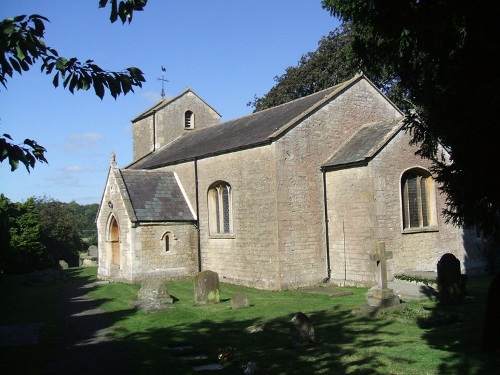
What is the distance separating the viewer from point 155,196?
24062 millimetres

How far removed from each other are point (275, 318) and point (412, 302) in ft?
14.0

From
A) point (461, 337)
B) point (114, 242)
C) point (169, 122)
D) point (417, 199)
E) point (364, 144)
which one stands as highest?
point (169, 122)

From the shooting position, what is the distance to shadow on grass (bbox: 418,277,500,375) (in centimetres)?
742

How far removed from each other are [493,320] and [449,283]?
6.06m

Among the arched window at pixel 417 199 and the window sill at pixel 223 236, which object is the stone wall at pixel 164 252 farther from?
the arched window at pixel 417 199

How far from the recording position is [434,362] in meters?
7.81

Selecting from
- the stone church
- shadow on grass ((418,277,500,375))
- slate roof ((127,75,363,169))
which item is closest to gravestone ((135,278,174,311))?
the stone church

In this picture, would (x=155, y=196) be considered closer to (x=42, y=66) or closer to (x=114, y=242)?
(x=114, y=242)

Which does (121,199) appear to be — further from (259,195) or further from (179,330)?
(179,330)


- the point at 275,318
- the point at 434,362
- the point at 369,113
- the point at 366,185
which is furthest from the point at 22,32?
the point at 369,113

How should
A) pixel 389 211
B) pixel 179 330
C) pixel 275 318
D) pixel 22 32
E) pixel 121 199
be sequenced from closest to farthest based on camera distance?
pixel 22 32, pixel 179 330, pixel 275 318, pixel 389 211, pixel 121 199

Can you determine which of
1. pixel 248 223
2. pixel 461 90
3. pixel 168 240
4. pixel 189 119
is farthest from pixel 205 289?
pixel 189 119

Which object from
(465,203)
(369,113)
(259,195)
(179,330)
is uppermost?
(369,113)

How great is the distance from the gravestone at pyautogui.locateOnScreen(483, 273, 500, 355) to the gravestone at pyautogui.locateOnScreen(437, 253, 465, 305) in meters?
5.73
